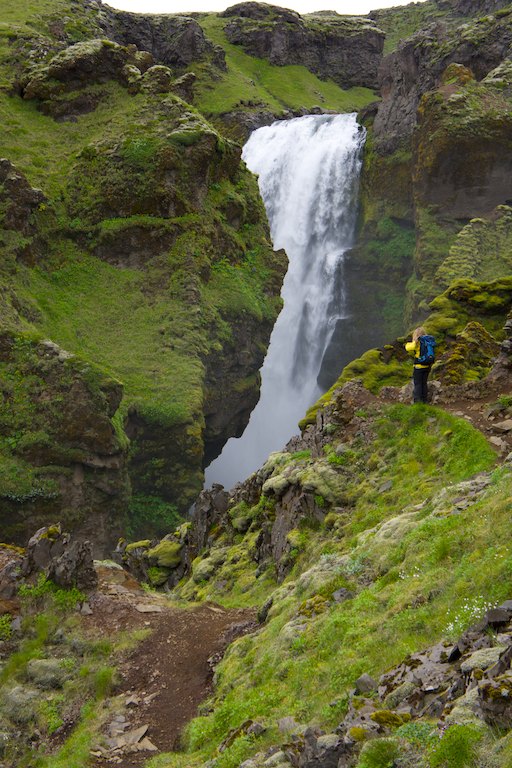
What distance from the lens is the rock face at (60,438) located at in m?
29.2

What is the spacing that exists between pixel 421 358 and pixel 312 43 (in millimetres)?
119497

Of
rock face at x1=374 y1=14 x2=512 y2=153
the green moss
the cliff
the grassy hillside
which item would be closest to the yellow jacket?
the green moss

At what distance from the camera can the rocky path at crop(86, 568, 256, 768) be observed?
36.6ft

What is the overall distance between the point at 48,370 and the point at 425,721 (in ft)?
89.8

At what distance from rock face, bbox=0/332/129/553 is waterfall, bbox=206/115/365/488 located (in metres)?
20.1

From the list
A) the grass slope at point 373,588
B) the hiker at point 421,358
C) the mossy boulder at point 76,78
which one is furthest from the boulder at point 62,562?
the mossy boulder at point 76,78

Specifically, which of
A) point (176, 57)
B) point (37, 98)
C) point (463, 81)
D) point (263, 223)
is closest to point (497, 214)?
point (463, 81)

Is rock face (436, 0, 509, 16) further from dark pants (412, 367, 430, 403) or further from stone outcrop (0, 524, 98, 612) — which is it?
stone outcrop (0, 524, 98, 612)

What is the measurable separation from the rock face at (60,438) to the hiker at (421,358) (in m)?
17.3

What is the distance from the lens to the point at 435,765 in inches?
195

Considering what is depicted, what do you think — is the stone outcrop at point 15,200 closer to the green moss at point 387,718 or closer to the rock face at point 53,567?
the rock face at point 53,567

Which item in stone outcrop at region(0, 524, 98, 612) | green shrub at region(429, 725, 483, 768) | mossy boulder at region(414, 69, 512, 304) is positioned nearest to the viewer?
green shrub at region(429, 725, 483, 768)

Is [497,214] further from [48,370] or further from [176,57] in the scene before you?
[176,57]

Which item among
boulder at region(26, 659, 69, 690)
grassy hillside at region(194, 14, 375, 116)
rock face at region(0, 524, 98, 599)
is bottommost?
boulder at region(26, 659, 69, 690)
